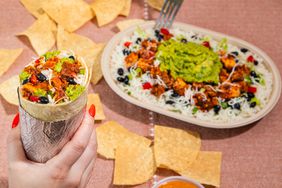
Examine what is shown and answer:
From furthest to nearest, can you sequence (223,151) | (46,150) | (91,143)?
(223,151) < (91,143) < (46,150)

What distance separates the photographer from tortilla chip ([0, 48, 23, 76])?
7.72 feet

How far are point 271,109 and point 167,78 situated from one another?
54 cm

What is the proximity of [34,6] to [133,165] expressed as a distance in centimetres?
127

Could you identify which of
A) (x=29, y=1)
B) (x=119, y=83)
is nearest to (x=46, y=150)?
(x=119, y=83)

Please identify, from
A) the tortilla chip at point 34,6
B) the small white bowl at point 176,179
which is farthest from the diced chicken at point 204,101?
the tortilla chip at point 34,6

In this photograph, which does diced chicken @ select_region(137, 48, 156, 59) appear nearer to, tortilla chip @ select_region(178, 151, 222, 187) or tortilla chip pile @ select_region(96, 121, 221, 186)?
tortilla chip pile @ select_region(96, 121, 221, 186)

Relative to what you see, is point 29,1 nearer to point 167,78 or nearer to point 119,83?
point 119,83

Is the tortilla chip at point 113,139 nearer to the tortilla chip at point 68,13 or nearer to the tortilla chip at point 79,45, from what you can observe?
the tortilla chip at point 79,45

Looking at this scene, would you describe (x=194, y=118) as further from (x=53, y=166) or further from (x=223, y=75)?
(x=53, y=166)

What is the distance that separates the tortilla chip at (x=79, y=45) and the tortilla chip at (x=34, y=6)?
24 centimetres

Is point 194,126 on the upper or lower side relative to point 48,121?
lower

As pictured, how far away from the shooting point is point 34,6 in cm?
271

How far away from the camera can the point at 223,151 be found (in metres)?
2.15

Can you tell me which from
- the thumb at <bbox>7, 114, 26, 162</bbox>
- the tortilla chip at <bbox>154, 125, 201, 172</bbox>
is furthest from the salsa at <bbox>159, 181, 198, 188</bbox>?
the thumb at <bbox>7, 114, 26, 162</bbox>
